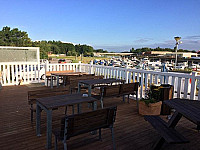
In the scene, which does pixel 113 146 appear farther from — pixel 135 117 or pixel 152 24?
pixel 152 24

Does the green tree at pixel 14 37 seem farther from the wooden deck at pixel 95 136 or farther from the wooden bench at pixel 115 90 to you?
the wooden bench at pixel 115 90

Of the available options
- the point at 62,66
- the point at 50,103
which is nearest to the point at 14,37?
the point at 62,66

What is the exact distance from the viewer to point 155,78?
4918 mm

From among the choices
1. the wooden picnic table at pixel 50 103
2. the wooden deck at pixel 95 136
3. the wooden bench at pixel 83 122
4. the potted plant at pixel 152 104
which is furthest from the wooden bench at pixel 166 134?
the potted plant at pixel 152 104

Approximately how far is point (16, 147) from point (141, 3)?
16.7 metres

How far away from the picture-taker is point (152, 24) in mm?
24938

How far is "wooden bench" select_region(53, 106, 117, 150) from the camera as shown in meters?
2.03

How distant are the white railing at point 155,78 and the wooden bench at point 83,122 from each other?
8.51 ft

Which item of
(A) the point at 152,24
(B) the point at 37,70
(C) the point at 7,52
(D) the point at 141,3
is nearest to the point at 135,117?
(B) the point at 37,70

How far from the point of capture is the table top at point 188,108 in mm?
1944

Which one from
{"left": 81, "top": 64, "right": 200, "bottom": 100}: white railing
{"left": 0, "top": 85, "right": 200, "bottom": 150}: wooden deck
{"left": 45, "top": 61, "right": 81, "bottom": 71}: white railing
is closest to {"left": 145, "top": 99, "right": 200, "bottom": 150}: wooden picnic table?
{"left": 0, "top": 85, "right": 200, "bottom": 150}: wooden deck

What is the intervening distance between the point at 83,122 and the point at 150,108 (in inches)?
88.7

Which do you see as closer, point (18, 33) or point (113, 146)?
point (113, 146)

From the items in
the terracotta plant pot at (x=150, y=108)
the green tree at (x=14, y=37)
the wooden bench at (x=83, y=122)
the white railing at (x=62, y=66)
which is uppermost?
the green tree at (x=14, y=37)
